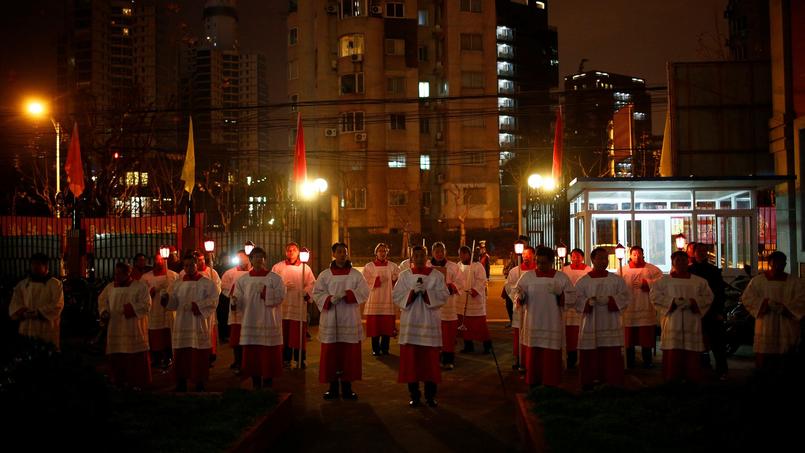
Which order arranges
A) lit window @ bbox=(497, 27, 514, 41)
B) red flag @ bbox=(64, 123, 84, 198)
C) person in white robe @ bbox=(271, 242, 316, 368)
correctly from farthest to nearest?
lit window @ bbox=(497, 27, 514, 41) → red flag @ bbox=(64, 123, 84, 198) → person in white robe @ bbox=(271, 242, 316, 368)

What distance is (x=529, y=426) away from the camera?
24.5ft

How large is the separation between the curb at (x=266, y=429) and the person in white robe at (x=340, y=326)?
113 cm

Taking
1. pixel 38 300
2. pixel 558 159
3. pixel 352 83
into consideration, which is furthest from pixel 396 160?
pixel 38 300

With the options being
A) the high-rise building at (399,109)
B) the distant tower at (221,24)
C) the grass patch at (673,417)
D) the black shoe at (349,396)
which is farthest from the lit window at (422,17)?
the distant tower at (221,24)

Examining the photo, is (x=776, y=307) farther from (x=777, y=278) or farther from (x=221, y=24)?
(x=221, y=24)

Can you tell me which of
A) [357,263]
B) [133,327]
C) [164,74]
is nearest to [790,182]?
[133,327]

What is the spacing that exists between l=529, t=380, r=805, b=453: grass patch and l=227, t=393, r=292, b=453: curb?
8.99 feet

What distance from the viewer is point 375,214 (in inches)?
1870

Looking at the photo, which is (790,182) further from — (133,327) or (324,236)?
(133,327)

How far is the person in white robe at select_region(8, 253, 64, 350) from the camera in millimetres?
10156

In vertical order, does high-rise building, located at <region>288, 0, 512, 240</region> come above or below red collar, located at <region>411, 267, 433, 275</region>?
above

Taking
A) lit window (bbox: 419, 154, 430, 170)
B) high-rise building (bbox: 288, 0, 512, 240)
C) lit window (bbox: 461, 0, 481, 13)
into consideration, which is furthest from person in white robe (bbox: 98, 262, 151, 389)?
lit window (bbox: 461, 0, 481, 13)

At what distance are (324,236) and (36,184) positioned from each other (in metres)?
24.6

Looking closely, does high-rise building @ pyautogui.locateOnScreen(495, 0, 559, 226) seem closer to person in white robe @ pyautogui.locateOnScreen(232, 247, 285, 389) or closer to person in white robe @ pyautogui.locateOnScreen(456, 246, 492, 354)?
person in white robe @ pyautogui.locateOnScreen(456, 246, 492, 354)
